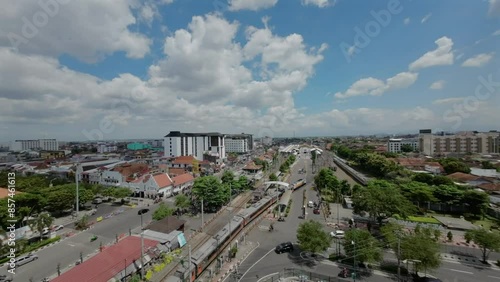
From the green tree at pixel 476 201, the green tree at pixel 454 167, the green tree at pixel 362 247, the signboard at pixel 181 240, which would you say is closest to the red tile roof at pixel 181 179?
the signboard at pixel 181 240

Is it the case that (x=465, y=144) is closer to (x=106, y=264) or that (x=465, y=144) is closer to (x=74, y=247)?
(x=106, y=264)

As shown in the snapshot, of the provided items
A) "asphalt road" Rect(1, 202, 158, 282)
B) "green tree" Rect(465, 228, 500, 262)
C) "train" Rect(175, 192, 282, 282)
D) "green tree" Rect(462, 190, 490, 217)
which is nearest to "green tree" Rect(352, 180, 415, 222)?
"green tree" Rect(465, 228, 500, 262)

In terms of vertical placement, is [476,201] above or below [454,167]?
below

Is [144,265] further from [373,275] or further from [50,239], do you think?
[373,275]

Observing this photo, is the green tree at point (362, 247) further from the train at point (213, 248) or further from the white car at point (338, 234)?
the train at point (213, 248)

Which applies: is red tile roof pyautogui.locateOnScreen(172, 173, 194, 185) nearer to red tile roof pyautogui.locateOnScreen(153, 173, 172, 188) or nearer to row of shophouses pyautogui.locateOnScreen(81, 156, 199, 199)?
row of shophouses pyautogui.locateOnScreen(81, 156, 199, 199)

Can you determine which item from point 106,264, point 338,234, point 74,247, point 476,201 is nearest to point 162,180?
point 74,247
